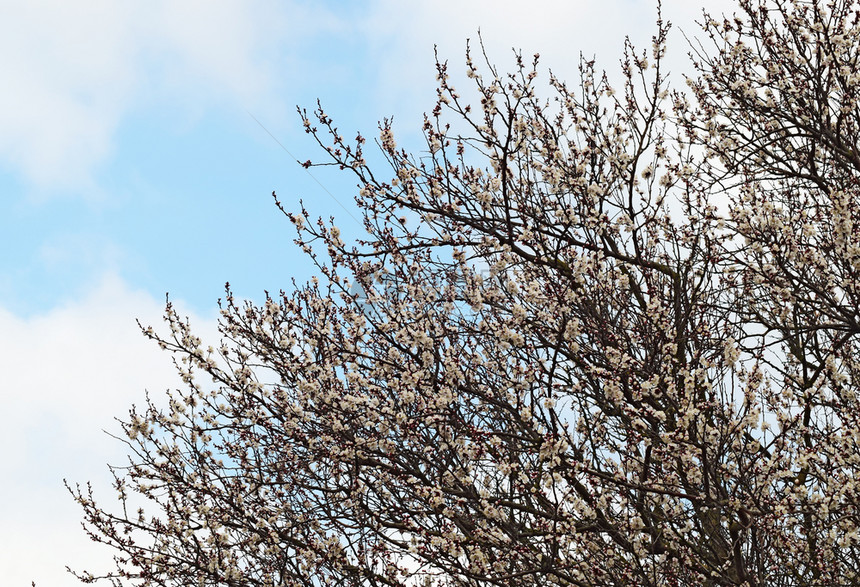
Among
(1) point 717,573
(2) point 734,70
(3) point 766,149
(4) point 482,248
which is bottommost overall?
(1) point 717,573

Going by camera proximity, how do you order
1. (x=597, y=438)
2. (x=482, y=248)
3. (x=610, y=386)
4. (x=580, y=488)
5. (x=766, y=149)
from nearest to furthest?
(x=610, y=386) < (x=580, y=488) < (x=597, y=438) < (x=482, y=248) < (x=766, y=149)

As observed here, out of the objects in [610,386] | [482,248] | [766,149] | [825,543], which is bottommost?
[825,543]

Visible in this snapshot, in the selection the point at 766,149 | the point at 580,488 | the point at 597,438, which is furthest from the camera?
the point at 766,149

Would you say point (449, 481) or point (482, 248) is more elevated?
point (482, 248)

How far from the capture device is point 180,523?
782 cm

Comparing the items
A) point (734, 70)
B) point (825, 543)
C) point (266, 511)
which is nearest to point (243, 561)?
point (266, 511)

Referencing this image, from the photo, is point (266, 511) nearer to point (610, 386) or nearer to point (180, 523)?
point (180, 523)

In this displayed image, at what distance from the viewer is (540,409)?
6520mm

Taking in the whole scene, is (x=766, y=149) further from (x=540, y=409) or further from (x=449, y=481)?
(x=449, y=481)

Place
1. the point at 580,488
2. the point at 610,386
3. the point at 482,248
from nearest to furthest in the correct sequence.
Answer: the point at 610,386
the point at 580,488
the point at 482,248

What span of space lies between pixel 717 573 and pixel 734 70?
17.9 feet

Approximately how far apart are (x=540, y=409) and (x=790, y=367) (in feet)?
14.2

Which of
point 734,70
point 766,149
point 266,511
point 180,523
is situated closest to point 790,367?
point 766,149

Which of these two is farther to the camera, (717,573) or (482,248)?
(482,248)
